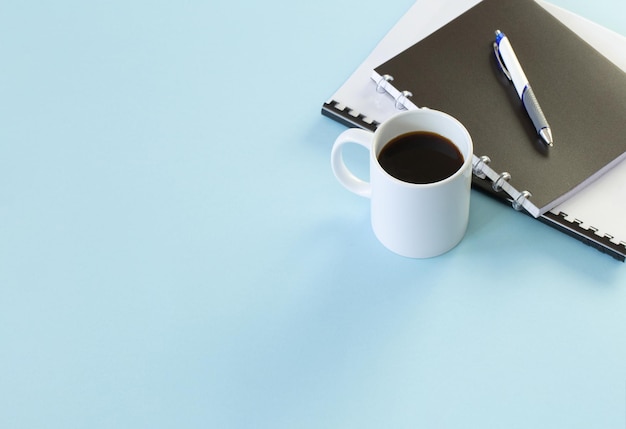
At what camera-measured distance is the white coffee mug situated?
0.90 m

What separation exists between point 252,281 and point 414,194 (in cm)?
23

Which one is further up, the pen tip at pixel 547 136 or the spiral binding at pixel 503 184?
the pen tip at pixel 547 136

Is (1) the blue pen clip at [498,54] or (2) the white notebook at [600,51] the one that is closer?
(2) the white notebook at [600,51]

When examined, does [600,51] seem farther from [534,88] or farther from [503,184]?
[503,184]

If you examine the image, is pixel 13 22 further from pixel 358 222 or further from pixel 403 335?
pixel 403 335

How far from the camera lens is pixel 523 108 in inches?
41.3

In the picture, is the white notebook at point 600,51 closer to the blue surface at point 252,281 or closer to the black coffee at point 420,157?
the blue surface at point 252,281

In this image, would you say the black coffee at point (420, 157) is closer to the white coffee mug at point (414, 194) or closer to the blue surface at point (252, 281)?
the white coffee mug at point (414, 194)

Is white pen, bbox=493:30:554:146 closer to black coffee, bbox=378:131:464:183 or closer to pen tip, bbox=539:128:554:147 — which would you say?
pen tip, bbox=539:128:554:147

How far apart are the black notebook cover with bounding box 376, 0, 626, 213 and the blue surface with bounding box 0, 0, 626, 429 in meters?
0.07

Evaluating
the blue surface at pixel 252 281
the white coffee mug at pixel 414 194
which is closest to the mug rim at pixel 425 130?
the white coffee mug at pixel 414 194

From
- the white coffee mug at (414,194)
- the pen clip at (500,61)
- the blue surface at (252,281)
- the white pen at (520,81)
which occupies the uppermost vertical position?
the white pen at (520,81)

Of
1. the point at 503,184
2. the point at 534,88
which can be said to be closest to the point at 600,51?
the point at 534,88

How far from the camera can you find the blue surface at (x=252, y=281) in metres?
0.92
